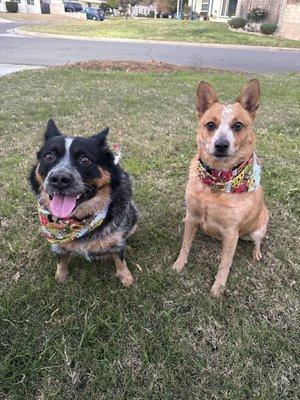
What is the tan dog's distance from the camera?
2.66 metres

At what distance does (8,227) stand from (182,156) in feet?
8.90

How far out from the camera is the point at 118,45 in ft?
58.6

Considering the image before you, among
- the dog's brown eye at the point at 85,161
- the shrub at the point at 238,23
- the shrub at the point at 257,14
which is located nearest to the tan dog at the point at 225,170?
the dog's brown eye at the point at 85,161

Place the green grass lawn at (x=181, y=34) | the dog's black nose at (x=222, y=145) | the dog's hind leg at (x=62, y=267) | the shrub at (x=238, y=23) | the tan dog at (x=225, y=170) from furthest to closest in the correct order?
the shrub at (x=238, y=23) < the green grass lawn at (x=181, y=34) < the dog's hind leg at (x=62, y=267) < the tan dog at (x=225, y=170) < the dog's black nose at (x=222, y=145)

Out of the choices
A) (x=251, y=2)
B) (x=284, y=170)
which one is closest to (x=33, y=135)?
(x=284, y=170)

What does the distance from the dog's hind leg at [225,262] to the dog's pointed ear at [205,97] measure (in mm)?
1091

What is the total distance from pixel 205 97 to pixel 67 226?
1.58 metres

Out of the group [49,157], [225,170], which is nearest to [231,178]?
[225,170]

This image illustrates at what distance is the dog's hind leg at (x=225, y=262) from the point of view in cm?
286

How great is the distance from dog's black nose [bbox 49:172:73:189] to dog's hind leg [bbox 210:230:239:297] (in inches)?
54.4

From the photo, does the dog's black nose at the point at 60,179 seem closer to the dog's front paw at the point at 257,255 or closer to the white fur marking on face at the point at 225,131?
the white fur marking on face at the point at 225,131

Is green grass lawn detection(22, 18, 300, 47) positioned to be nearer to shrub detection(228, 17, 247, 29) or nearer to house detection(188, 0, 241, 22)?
shrub detection(228, 17, 247, 29)

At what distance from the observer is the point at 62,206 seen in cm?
250

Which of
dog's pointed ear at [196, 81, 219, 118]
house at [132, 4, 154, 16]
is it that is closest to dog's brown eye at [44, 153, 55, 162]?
dog's pointed ear at [196, 81, 219, 118]
